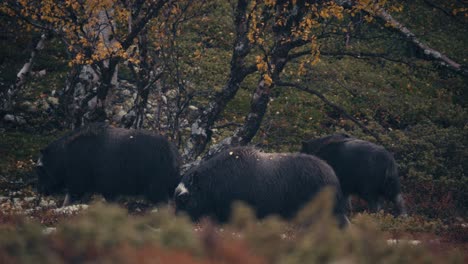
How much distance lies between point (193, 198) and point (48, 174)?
514cm

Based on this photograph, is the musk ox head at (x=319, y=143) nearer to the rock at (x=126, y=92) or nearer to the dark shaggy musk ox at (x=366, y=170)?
the dark shaggy musk ox at (x=366, y=170)

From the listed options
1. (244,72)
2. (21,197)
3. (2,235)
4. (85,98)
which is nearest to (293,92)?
(244,72)

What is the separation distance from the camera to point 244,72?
58.3 feet

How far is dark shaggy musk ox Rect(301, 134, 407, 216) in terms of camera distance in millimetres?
16891

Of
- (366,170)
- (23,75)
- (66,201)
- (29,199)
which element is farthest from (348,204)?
(23,75)

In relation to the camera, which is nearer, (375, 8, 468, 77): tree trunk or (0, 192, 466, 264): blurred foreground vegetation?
(0, 192, 466, 264): blurred foreground vegetation

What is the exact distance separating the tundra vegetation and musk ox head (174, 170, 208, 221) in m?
0.99

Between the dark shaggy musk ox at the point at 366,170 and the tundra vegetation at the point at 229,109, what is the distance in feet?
1.85

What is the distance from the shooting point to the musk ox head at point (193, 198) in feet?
47.4

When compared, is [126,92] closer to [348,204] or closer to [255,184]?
[348,204]

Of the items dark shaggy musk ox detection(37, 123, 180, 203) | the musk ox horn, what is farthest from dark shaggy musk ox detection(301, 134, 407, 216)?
the musk ox horn

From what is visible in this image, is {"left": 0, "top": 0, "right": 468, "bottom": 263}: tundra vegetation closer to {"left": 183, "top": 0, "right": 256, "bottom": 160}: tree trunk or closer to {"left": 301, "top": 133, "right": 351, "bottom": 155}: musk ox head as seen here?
{"left": 183, "top": 0, "right": 256, "bottom": 160}: tree trunk

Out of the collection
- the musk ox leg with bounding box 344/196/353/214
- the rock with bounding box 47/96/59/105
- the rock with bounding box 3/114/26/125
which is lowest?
the musk ox leg with bounding box 344/196/353/214

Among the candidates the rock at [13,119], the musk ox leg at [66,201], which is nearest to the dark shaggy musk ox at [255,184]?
the musk ox leg at [66,201]
